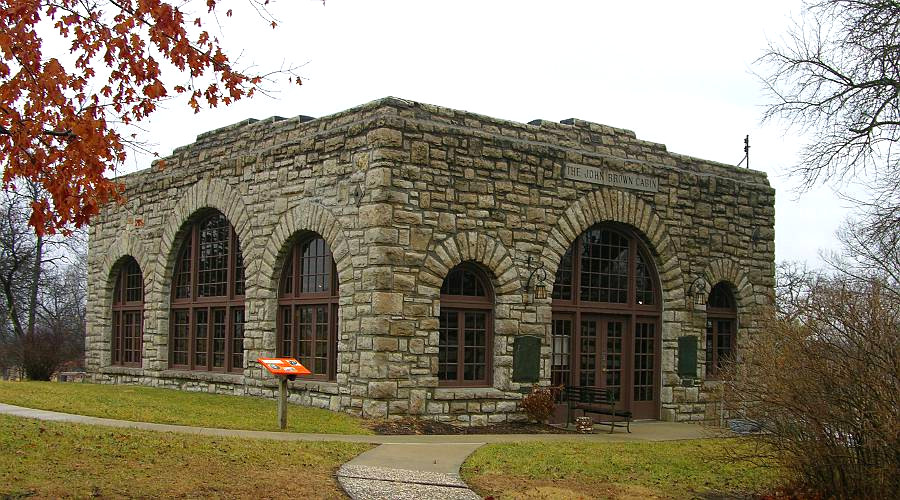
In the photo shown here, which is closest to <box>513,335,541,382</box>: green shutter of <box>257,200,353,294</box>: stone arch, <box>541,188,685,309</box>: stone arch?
<box>541,188,685,309</box>: stone arch

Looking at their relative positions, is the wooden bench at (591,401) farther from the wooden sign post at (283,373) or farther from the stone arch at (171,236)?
the stone arch at (171,236)

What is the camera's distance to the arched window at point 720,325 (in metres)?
20.2

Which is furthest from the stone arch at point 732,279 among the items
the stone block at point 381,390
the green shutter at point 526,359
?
the stone block at point 381,390

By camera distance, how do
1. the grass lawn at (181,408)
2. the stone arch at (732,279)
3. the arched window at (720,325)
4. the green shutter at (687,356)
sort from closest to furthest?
the grass lawn at (181,408) < the green shutter at (687,356) < the stone arch at (732,279) < the arched window at (720,325)

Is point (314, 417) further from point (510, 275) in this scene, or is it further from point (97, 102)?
point (97, 102)

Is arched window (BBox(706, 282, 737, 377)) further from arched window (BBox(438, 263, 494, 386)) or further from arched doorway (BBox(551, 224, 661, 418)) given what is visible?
arched window (BBox(438, 263, 494, 386))

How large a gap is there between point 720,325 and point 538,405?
19.4 ft

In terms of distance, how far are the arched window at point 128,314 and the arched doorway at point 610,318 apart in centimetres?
1026

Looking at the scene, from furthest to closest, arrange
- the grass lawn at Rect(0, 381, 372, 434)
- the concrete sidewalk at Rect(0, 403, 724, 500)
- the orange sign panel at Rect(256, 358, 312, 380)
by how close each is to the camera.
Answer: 1. the grass lawn at Rect(0, 381, 372, 434)
2. the orange sign panel at Rect(256, 358, 312, 380)
3. the concrete sidewalk at Rect(0, 403, 724, 500)

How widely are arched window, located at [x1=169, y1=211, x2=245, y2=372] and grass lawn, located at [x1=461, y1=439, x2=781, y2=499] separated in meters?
7.78

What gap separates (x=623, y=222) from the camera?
18266 millimetres

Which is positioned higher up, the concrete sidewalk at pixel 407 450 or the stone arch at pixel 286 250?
the stone arch at pixel 286 250

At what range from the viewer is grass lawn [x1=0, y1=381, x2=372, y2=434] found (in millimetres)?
13938

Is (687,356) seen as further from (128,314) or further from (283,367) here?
(128,314)
